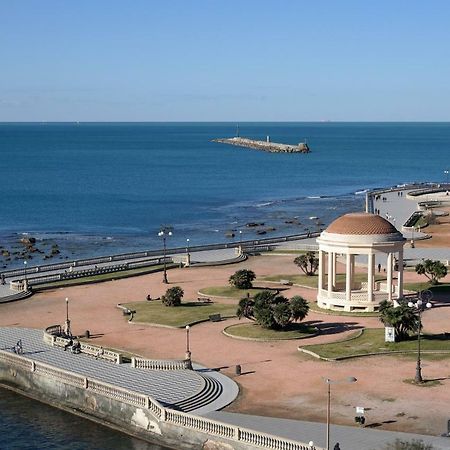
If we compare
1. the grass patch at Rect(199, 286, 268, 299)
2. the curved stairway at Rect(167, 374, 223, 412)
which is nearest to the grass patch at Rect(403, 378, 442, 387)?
the curved stairway at Rect(167, 374, 223, 412)

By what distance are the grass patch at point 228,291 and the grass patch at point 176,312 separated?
3.32 meters

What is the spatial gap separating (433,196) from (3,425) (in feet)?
383

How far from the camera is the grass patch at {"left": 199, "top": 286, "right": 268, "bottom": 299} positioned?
7606 centimetres

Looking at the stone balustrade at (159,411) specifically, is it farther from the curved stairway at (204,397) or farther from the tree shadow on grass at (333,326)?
the tree shadow on grass at (333,326)

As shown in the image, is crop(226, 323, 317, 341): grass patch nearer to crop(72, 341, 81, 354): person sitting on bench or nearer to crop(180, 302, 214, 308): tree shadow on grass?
crop(180, 302, 214, 308): tree shadow on grass

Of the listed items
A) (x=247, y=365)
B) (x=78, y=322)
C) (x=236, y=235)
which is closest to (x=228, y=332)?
(x=247, y=365)

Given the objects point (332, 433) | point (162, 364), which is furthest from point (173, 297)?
point (332, 433)

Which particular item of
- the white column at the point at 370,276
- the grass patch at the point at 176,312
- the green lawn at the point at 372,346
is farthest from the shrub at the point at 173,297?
the green lawn at the point at 372,346

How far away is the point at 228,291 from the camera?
7762 cm

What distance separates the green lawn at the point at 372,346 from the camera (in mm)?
56375

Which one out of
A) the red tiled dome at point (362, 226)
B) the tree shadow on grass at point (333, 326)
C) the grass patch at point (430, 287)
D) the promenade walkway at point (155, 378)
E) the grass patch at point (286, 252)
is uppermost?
the red tiled dome at point (362, 226)

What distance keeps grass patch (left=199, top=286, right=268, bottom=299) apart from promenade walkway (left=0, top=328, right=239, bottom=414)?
20.4 metres

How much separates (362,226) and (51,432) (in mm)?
32310

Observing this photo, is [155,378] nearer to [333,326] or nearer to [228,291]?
[333,326]
